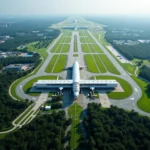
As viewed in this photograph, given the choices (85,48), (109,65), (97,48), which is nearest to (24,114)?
(109,65)

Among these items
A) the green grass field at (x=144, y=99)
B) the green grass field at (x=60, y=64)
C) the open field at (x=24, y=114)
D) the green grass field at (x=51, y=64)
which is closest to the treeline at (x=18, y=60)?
the green grass field at (x=51, y=64)

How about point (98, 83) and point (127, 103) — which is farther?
point (98, 83)

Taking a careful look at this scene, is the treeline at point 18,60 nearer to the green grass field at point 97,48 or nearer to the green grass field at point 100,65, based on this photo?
the green grass field at point 100,65

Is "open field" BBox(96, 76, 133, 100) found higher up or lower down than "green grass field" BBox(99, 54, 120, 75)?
lower down

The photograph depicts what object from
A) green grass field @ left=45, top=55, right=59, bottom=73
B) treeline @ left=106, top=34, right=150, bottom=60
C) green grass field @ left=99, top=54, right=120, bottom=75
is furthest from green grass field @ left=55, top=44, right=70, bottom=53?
treeline @ left=106, top=34, right=150, bottom=60

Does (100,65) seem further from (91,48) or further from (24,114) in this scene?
(24,114)

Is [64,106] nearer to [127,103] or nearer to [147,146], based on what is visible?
[127,103]

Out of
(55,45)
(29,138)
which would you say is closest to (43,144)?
(29,138)

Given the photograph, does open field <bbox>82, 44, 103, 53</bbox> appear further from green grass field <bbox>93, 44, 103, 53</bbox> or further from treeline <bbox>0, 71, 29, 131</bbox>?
treeline <bbox>0, 71, 29, 131</bbox>
